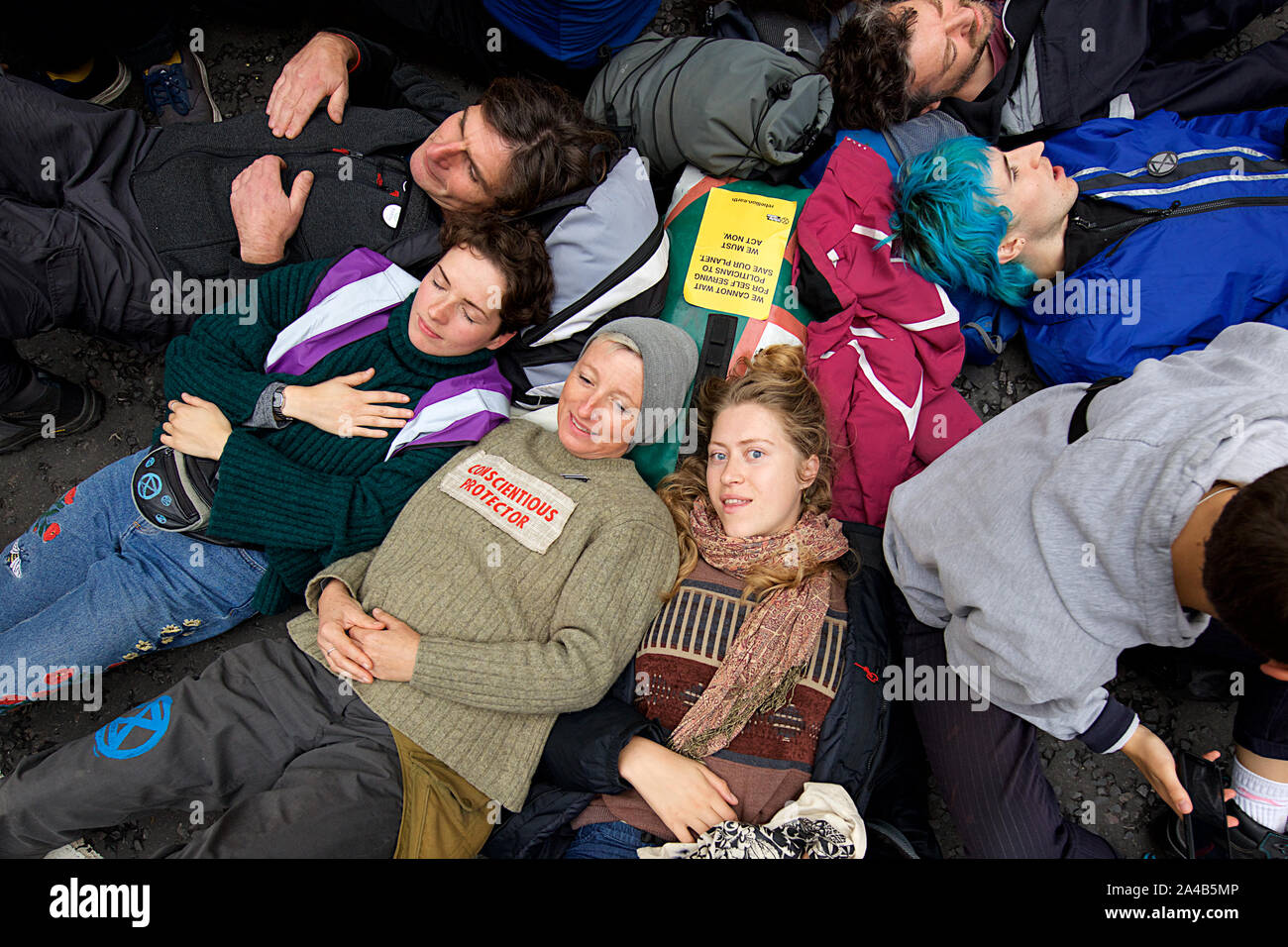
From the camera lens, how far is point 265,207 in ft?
7.91

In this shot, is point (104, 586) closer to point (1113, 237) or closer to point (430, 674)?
point (430, 674)

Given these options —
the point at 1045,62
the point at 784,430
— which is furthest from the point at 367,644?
the point at 1045,62

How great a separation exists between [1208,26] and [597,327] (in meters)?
2.52

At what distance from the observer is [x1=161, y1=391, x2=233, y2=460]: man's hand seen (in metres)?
2.30

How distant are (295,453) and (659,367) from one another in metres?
1.12

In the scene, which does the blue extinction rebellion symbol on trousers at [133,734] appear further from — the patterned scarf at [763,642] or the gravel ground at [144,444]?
the patterned scarf at [763,642]

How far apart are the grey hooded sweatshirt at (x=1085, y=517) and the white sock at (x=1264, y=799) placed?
0.52 metres

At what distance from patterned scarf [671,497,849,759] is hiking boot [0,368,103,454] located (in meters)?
2.31

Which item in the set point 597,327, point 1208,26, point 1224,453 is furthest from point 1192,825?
point 1208,26

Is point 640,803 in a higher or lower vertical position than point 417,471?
lower

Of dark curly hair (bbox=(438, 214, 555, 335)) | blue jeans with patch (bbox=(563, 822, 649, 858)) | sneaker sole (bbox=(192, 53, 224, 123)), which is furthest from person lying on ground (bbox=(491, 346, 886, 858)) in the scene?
sneaker sole (bbox=(192, 53, 224, 123))

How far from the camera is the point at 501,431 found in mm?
2426

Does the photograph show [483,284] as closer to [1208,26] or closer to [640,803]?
[640,803]

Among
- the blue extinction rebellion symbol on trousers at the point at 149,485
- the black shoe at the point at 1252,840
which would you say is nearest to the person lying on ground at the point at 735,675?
the black shoe at the point at 1252,840
